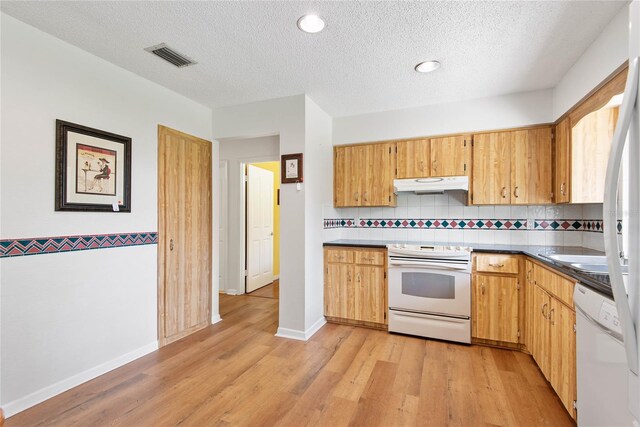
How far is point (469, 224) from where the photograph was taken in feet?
11.0

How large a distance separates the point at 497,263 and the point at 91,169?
11.2 feet

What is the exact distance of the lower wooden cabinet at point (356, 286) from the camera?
3199 millimetres

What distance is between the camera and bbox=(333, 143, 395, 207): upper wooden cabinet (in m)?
3.43

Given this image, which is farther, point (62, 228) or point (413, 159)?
point (413, 159)

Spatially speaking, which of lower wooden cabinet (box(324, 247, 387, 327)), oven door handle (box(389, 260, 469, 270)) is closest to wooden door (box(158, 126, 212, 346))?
lower wooden cabinet (box(324, 247, 387, 327))

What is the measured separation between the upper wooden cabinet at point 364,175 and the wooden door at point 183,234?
1.50 metres

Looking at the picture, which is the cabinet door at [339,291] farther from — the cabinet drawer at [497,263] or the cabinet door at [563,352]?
the cabinet door at [563,352]

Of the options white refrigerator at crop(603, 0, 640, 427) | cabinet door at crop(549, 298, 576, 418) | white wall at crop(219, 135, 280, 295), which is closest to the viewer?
white refrigerator at crop(603, 0, 640, 427)

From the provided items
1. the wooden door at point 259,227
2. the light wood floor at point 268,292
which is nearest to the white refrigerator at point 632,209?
the light wood floor at point 268,292

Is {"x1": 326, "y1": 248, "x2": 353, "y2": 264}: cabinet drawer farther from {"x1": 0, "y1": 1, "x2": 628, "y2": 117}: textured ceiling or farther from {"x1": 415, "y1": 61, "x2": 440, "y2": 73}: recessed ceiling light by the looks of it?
{"x1": 415, "y1": 61, "x2": 440, "y2": 73}: recessed ceiling light

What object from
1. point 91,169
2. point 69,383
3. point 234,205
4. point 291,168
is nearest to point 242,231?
point 234,205

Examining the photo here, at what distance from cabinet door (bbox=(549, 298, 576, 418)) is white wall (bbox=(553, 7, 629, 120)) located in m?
1.50

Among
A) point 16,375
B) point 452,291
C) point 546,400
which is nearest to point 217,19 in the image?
point 16,375

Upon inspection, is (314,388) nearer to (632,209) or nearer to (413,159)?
(632,209)
